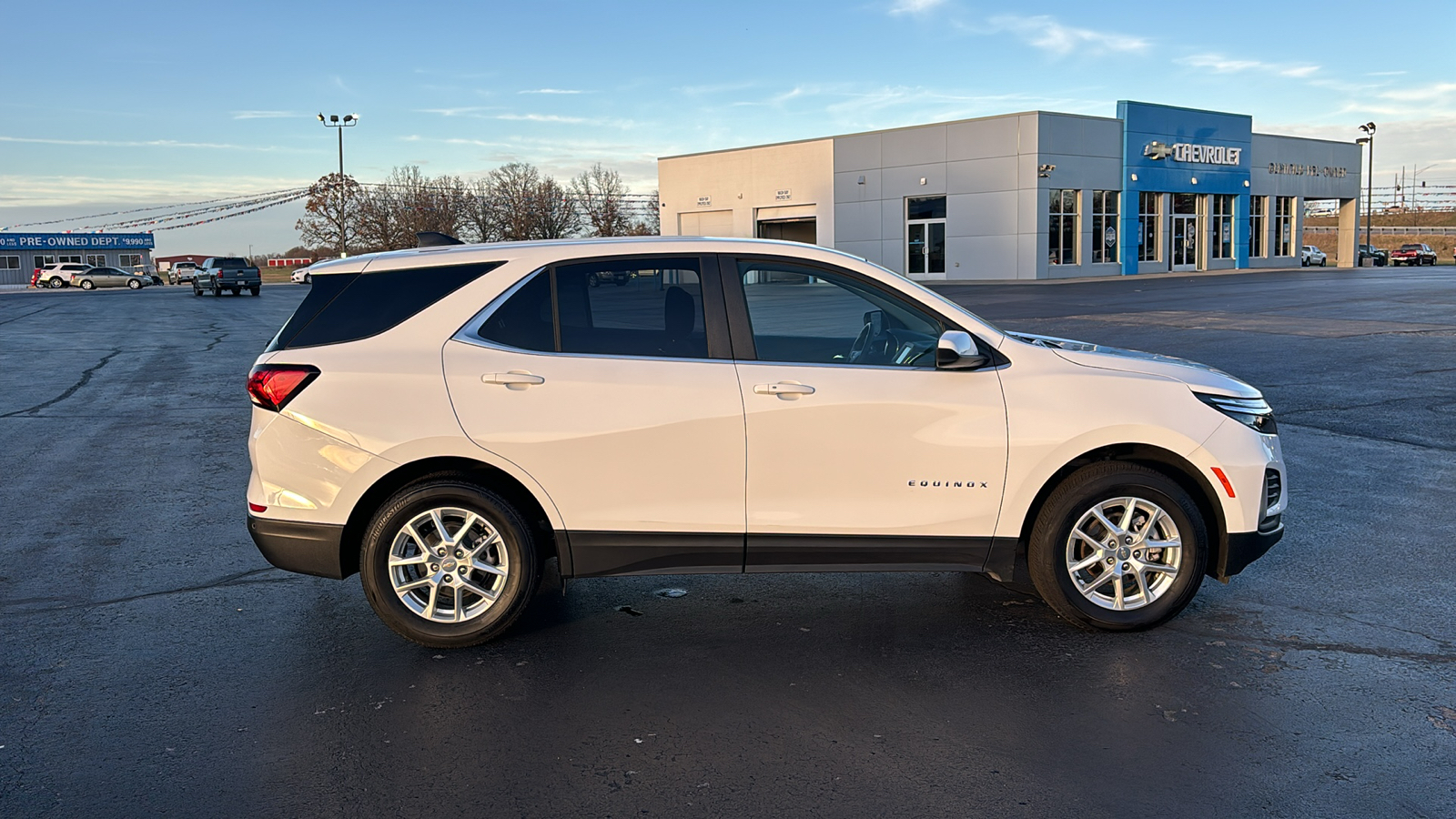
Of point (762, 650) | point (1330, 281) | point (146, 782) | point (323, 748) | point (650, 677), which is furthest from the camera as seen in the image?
point (1330, 281)

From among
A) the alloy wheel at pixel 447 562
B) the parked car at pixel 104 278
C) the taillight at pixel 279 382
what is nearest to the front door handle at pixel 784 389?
the alloy wheel at pixel 447 562

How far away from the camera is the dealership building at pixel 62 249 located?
9788 cm

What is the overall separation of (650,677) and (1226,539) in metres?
2.60

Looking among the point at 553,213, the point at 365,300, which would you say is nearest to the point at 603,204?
the point at 553,213

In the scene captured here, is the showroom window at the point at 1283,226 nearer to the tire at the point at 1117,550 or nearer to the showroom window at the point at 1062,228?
the showroom window at the point at 1062,228

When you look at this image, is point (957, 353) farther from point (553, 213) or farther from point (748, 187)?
point (553, 213)

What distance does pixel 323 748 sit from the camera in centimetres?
396

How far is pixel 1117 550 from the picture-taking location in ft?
16.4

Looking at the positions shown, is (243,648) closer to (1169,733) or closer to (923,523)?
(923,523)

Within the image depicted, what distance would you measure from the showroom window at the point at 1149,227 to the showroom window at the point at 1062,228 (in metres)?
4.35

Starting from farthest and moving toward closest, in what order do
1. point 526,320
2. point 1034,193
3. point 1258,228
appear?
point 1258,228 < point 1034,193 < point 526,320

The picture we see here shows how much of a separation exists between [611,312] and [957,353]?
1507 mm

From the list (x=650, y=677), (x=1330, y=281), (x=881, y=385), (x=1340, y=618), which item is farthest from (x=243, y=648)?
(x=1330, y=281)

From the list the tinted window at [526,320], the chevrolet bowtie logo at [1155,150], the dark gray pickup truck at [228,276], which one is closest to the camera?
the tinted window at [526,320]
